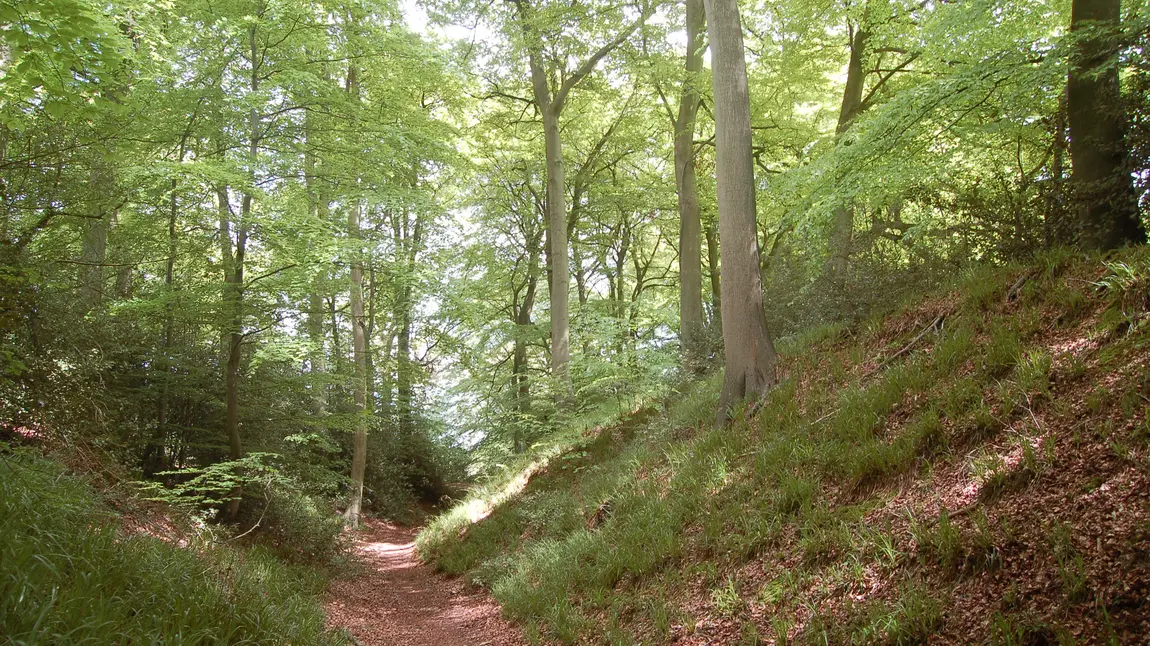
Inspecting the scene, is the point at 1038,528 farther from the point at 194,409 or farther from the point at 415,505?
the point at 415,505

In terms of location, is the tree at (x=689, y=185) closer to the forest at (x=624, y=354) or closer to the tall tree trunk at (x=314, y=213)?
the forest at (x=624, y=354)

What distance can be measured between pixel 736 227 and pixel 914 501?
146 inches

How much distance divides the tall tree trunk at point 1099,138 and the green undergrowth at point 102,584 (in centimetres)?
723

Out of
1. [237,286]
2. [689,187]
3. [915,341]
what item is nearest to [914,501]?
[915,341]

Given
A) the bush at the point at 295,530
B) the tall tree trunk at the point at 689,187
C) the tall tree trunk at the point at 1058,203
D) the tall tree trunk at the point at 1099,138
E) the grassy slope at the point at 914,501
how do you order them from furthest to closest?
the tall tree trunk at the point at 689,187 → the bush at the point at 295,530 → the tall tree trunk at the point at 1058,203 → the tall tree trunk at the point at 1099,138 → the grassy slope at the point at 914,501

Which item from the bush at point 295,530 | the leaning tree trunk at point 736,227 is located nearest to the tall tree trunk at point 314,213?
the bush at point 295,530

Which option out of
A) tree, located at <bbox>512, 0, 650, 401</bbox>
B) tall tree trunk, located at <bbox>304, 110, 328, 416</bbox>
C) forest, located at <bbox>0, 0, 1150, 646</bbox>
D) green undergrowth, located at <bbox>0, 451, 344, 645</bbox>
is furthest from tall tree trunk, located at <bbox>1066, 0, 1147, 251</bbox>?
tree, located at <bbox>512, 0, 650, 401</bbox>

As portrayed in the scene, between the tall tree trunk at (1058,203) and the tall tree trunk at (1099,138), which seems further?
the tall tree trunk at (1058,203)

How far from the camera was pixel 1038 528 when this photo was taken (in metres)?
3.07

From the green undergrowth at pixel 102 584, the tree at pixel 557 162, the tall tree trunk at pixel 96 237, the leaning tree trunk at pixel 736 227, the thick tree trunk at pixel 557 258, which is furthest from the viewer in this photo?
the thick tree trunk at pixel 557 258

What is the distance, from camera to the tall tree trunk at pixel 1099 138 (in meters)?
4.84

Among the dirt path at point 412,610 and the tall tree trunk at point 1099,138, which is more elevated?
the tall tree trunk at point 1099,138

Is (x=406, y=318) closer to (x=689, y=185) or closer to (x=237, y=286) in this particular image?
(x=237, y=286)

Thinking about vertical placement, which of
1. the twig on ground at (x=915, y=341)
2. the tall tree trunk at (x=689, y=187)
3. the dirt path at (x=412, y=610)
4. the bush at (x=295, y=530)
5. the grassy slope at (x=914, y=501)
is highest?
the tall tree trunk at (x=689, y=187)
